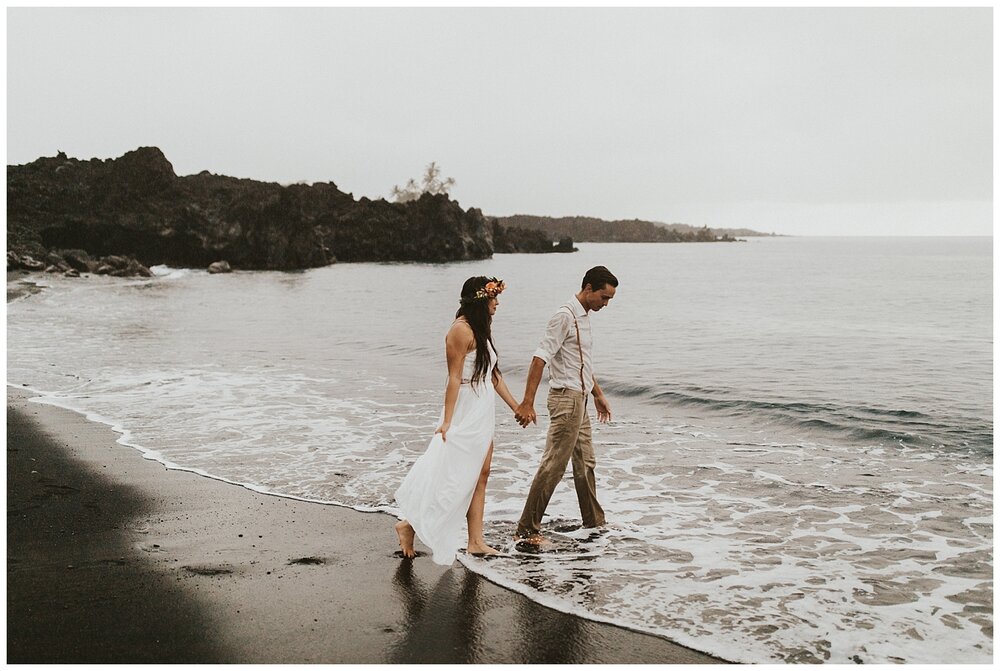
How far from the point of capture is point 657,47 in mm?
11289

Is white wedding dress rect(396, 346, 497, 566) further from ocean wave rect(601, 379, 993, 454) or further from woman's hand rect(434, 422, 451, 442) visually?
ocean wave rect(601, 379, 993, 454)

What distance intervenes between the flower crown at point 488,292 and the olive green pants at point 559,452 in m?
1.01

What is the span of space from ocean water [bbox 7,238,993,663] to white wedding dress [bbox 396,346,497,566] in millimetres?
571

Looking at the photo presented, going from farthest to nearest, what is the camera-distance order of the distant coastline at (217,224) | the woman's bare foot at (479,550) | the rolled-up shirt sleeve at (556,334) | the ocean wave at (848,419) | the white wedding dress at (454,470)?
the distant coastline at (217,224) → the ocean wave at (848,419) → the rolled-up shirt sleeve at (556,334) → the woman's bare foot at (479,550) → the white wedding dress at (454,470)

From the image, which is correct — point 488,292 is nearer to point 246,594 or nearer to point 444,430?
point 444,430

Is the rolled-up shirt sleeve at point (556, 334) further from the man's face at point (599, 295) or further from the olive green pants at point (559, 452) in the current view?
the olive green pants at point (559, 452)

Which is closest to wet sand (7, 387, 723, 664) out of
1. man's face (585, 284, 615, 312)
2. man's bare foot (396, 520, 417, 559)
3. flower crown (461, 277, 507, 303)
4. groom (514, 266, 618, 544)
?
man's bare foot (396, 520, 417, 559)

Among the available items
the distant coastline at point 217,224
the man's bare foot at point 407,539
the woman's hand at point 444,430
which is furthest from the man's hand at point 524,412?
the distant coastline at point 217,224

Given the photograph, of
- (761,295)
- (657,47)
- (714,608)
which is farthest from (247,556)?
(761,295)

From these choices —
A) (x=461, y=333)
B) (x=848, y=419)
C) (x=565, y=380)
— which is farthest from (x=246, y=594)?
(x=848, y=419)

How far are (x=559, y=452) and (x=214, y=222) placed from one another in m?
75.3

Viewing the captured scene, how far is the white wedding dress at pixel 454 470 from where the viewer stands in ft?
18.1

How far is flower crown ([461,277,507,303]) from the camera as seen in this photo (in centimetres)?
558

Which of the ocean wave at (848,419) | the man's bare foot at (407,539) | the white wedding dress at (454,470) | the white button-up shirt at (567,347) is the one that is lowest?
the ocean wave at (848,419)
